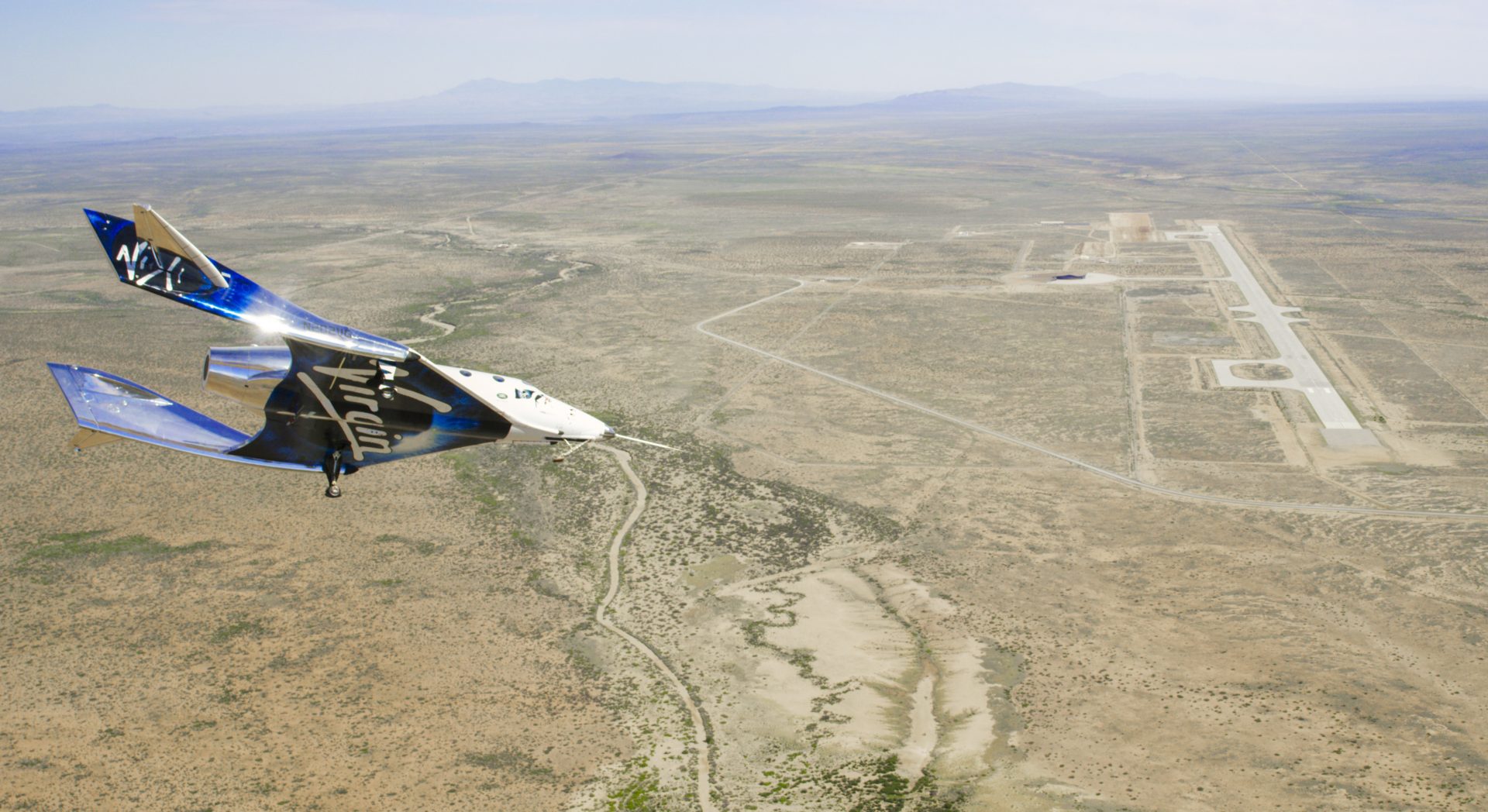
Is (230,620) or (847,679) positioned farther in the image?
(230,620)

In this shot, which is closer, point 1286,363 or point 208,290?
point 208,290

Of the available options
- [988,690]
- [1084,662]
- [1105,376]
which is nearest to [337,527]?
[988,690]

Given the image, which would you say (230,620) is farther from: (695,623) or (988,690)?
(988,690)

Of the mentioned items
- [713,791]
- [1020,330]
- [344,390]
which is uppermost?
[344,390]

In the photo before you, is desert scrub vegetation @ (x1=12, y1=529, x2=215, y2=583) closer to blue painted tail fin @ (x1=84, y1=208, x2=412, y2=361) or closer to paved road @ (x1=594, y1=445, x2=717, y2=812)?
paved road @ (x1=594, y1=445, x2=717, y2=812)

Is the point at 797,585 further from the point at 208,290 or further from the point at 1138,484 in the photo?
the point at 208,290

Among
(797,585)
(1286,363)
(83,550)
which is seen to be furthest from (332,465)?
(1286,363)

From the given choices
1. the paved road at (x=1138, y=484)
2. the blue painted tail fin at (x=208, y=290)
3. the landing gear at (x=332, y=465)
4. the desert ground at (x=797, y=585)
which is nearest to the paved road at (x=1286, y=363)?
the desert ground at (x=797, y=585)
